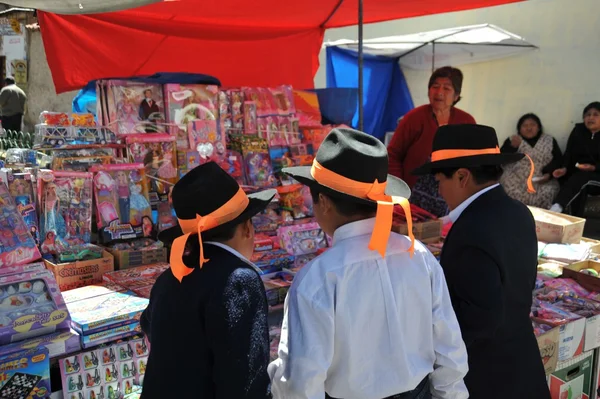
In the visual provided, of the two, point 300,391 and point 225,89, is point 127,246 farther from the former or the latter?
point 300,391

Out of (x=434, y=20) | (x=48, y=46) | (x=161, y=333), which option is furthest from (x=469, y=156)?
(x=434, y=20)

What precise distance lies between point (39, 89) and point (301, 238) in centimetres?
693

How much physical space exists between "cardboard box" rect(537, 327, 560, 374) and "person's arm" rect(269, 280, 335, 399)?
5.68 feet

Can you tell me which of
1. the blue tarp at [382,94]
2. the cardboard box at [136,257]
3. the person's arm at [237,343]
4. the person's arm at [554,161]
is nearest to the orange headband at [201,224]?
the person's arm at [237,343]

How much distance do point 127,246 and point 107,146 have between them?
0.60m

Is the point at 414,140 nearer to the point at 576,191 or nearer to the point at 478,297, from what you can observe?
the point at 478,297

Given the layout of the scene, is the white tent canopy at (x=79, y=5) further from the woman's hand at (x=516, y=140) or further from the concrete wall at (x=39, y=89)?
the woman's hand at (x=516, y=140)

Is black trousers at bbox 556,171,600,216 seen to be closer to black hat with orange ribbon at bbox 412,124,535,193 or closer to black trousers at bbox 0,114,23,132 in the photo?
black hat with orange ribbon at bbox 412,124,535,193

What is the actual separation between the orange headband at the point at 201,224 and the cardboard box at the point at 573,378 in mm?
2186

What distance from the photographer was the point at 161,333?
4.50 feet

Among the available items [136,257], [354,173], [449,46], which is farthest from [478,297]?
[449,46]

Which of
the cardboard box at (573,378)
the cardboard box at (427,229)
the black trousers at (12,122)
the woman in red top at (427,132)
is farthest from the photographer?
the black trousers at (12,122)

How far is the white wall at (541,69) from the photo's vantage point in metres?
6.54

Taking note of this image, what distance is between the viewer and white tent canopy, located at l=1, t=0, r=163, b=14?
2.33 metres
